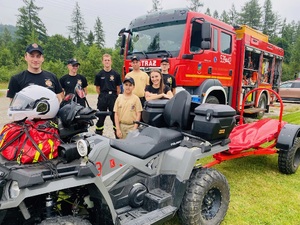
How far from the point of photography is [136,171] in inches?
96.0

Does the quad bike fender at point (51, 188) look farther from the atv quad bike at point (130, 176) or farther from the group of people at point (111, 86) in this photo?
the group of people at point (111, 86)

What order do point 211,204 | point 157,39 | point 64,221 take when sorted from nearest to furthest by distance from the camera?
1. point 64,221
2. point 211,204
3. point 157,39

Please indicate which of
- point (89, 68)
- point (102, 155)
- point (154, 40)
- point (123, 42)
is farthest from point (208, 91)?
point (89, 68)

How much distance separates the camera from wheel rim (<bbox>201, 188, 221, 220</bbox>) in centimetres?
278

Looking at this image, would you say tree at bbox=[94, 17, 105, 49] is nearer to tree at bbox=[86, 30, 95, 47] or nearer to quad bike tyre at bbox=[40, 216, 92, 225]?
tree at bbox=[86, 30, 95, 47]

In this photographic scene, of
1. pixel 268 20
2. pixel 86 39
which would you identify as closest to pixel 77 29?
pixel 86 39

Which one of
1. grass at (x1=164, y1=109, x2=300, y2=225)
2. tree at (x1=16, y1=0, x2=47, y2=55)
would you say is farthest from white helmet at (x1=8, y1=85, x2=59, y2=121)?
tree at (x1=16, y1=0, x2=47, y2=55)

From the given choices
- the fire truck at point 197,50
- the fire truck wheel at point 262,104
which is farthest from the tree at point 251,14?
the fire truck at point 197,50

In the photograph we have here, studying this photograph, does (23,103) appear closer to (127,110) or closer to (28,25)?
(127,110)

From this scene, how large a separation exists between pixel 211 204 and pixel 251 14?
67843 mm

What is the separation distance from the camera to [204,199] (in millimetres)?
2770

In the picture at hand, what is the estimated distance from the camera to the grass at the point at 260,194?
2.99m

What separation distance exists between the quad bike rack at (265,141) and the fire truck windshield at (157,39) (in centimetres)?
221

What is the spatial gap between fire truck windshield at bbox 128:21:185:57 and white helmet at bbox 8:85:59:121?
4095 mm
